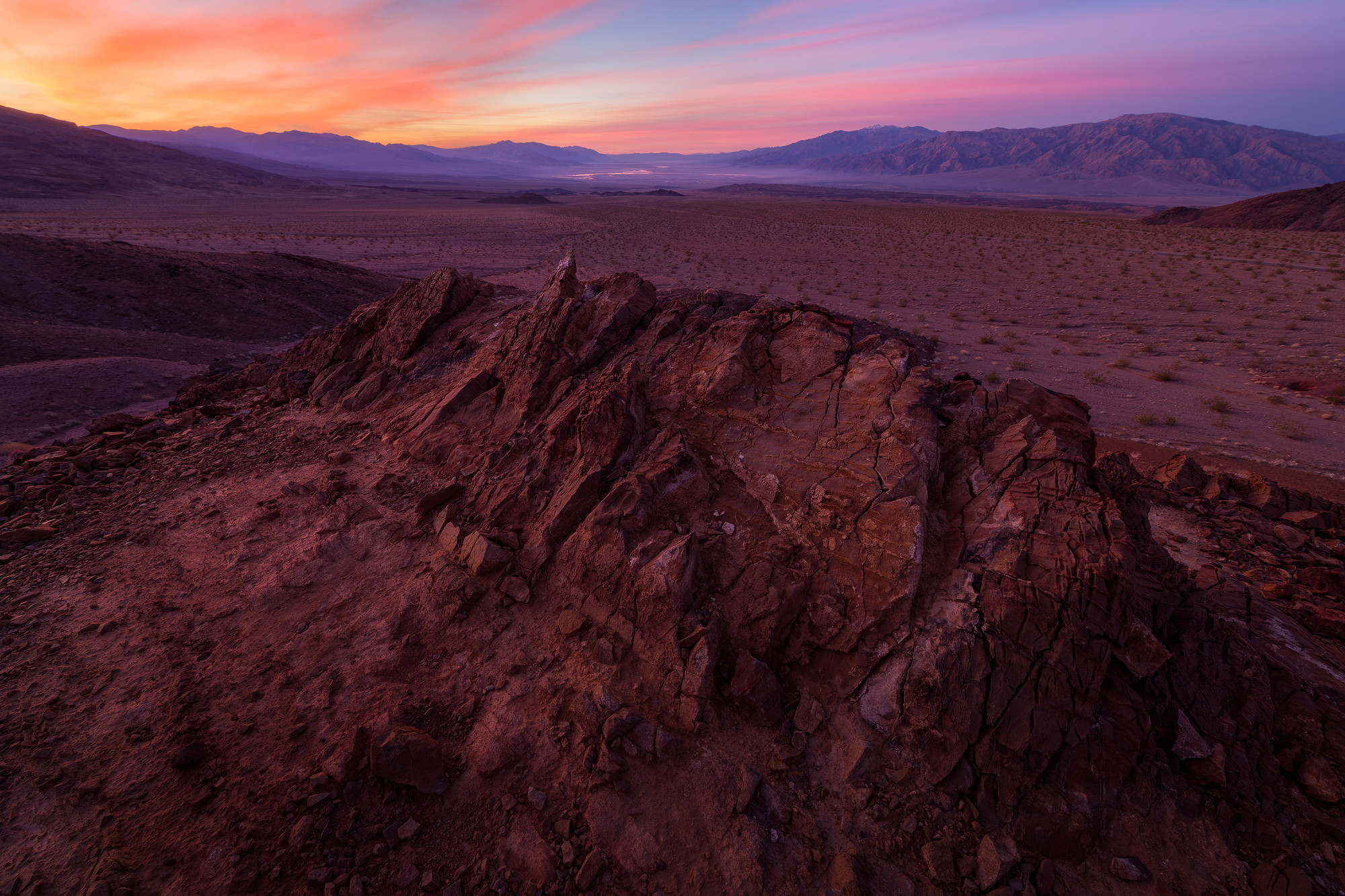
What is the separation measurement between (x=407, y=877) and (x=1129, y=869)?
5276mm

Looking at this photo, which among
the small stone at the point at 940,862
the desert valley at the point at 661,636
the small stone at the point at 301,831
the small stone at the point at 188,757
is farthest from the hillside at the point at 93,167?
the small stone at the point at 940,862

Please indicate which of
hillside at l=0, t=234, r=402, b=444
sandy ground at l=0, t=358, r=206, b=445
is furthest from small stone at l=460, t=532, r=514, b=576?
hillside at l=0, t=234, r=402, b=444

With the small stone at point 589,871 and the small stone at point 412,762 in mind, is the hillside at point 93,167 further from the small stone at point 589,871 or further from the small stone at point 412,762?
the small stone at point 589,871

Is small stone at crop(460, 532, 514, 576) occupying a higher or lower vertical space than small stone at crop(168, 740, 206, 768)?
higher

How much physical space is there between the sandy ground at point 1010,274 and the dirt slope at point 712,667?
8.94m

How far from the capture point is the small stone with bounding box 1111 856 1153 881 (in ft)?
12.6

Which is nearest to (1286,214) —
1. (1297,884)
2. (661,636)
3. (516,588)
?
(1297,884)

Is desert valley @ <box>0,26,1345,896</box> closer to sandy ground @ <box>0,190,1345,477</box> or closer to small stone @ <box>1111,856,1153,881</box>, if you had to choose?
small stone @ <box>1111,856,1153,881</box>

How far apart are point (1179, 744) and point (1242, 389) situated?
16.7m

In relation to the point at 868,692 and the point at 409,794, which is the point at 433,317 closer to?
the point at 409,794

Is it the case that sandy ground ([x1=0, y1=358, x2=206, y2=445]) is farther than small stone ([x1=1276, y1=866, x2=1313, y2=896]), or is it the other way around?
sandy ground ([x1=0, y1=358, x2=206, y2=445])

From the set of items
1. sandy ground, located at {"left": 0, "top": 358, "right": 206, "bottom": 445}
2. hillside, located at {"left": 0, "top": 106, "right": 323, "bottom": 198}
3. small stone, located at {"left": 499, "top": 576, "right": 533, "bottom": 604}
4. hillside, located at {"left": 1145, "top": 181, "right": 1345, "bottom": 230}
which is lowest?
small stone, located at {"left": 499, "top": 576, "right": 533, "bottom": 604}

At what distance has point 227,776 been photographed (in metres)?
4.56

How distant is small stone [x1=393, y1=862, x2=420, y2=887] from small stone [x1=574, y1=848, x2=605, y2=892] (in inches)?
47.5
